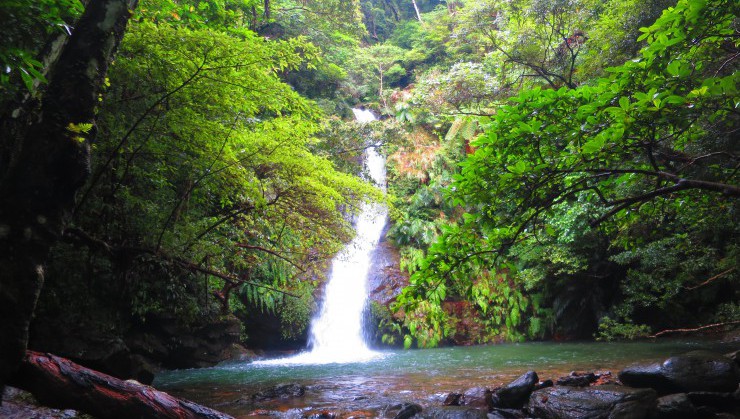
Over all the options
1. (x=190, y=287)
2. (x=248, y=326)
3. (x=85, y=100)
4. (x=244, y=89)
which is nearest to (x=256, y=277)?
(x=248, y=326)

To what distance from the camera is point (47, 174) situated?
2828 mm

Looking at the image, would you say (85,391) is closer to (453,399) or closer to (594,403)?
(453,399)

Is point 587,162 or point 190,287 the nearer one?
point 587,162

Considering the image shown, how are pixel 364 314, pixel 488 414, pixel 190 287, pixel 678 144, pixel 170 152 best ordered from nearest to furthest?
pixel 678 144 → pixel 488 414 → pixel 170 152 → pixel 190 287 → pixel 364 314

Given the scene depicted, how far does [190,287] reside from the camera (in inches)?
335

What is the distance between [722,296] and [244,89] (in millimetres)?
12519

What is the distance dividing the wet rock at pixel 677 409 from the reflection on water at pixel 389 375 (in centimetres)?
254

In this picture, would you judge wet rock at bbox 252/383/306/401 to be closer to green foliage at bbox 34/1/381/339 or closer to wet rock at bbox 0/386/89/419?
green foliage at bbox 34/1/381/339

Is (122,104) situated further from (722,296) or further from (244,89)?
(722,296)

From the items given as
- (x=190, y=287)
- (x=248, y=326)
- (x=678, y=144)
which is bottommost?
(x=248, y=326)

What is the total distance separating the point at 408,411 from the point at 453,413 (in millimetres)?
553

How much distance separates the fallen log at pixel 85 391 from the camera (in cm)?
291

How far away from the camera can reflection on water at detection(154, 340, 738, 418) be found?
235 inches

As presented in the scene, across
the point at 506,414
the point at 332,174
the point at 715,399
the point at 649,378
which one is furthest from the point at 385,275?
the point at 715,399
